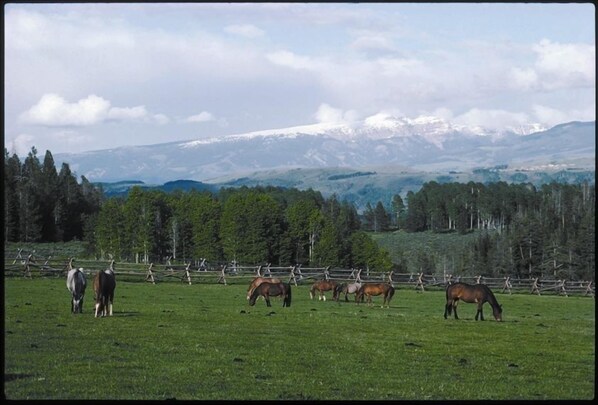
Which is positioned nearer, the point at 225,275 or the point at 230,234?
the point at 225,275

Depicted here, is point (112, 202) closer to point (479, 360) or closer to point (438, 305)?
point (438, 305)

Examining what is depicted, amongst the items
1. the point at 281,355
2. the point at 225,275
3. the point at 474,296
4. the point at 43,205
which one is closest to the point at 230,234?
the point at 43,205

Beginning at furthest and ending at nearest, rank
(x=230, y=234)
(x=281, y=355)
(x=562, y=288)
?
(x=230, y=234), (x=562, y=288), (x=281, y=355)

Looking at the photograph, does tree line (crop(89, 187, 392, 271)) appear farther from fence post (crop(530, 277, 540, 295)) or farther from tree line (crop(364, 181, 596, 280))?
fence post (crop(530, 277, 540, 295))

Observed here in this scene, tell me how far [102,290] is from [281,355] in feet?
26.2

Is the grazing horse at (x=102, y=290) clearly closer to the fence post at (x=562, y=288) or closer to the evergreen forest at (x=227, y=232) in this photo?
the fence post at (x=562, y=288)

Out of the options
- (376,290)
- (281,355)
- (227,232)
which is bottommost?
(281,355)

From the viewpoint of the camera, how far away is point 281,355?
15203 mm

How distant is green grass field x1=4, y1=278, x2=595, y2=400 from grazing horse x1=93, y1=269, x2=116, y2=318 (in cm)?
59

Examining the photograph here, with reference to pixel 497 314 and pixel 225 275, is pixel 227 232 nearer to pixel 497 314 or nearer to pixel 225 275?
pixel 225 275

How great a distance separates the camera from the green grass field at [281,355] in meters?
11.5

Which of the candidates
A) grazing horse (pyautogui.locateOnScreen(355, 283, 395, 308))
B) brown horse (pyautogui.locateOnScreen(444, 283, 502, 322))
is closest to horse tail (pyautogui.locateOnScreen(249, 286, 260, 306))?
grazing horse (pyautogui.locateOnScreen(355, 283, 395, 308))

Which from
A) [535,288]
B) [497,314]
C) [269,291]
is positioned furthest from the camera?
[535,288]

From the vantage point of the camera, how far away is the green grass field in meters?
11.5
